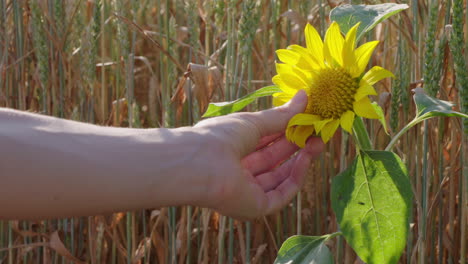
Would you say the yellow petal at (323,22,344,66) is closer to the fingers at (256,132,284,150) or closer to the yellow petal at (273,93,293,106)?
the yellow petal at (273,93,293,106)

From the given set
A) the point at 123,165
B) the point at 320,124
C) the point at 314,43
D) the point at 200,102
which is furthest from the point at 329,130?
the point at 200,102

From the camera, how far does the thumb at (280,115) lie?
2.77 ft

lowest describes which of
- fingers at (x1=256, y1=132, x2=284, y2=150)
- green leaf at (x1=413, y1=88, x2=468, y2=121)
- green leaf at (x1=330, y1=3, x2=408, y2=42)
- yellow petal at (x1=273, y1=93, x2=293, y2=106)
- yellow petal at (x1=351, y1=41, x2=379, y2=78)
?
fingers at (x1=256, y1=132, x2=284, y2=150)

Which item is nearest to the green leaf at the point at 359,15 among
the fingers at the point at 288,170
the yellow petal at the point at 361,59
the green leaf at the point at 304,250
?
the yellow petal at the point at 361,59

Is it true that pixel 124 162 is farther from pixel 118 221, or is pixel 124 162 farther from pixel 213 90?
pixel 118 221

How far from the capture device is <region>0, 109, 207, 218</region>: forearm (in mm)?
660

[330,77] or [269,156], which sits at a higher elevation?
[330,77]

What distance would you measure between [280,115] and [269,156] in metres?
0.13

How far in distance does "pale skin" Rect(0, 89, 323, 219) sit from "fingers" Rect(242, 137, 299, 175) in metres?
0.10

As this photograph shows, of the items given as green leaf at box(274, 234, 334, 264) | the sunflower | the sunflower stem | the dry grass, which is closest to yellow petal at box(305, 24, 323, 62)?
the sunflower

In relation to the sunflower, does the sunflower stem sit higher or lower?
lower

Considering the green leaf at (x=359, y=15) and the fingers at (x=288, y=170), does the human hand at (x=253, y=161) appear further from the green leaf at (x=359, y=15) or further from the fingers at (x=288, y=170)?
the green leaf at (x=359, y=15)

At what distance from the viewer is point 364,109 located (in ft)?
2.60

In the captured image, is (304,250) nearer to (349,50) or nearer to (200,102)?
(349,50)
